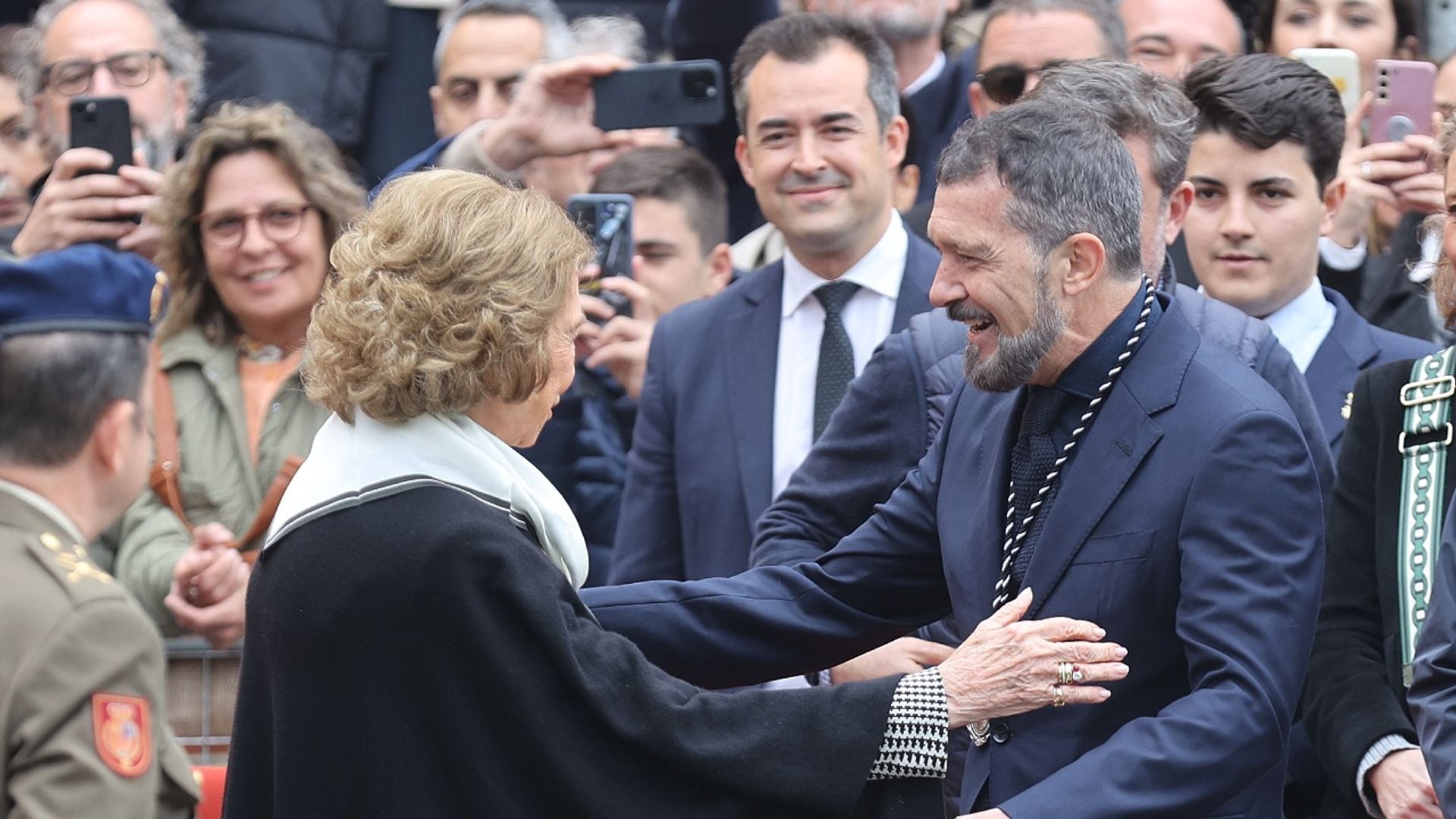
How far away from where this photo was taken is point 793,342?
532cm

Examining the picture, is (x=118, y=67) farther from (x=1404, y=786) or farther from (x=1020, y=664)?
(x=1404, y=786)

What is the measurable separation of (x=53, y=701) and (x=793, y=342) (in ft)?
8.31

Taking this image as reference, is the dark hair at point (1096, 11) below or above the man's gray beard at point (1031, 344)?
above

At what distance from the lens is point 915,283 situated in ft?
17.4

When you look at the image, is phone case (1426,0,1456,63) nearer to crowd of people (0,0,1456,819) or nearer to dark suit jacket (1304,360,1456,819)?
crowd of people (0,0,1456,819)

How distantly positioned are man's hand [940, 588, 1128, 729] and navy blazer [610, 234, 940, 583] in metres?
1.60

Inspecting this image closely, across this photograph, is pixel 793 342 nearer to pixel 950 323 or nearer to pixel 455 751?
pixel 950 323

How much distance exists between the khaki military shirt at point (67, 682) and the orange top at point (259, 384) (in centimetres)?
184

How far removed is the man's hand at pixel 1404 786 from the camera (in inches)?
149

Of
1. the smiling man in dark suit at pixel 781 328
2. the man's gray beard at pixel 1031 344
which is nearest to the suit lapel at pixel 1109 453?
the man's gray beard at pixel 1031 344

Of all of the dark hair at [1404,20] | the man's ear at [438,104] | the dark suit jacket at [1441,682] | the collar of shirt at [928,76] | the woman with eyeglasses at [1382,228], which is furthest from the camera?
the man's ear at [438,104]

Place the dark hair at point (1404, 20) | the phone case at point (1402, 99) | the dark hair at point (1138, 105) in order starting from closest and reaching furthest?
1. the dark hair at point (1138, 105)
2. the phone case at point (1402, 99)
3. the dark hair at point (1404, 20)

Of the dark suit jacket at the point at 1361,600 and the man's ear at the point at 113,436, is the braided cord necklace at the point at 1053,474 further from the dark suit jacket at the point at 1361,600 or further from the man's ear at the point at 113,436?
the man's ear at the point at 113,436

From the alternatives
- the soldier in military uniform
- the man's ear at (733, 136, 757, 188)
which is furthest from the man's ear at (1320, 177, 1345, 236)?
the soldier in military uniform
